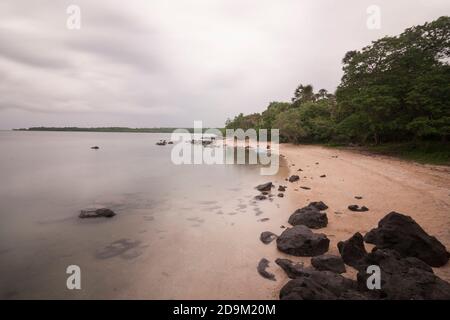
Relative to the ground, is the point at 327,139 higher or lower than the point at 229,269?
higher

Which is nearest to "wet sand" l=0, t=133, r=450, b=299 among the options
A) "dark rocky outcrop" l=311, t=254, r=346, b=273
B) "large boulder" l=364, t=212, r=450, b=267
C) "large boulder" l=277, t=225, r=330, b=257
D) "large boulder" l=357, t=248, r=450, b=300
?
"large boulder" l=277, t=225, r=330, b=257

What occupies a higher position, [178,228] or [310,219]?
[310,219]

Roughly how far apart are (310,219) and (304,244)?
2656 millimetres

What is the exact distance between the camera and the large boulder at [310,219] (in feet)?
34.7

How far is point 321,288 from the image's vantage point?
5586 mm

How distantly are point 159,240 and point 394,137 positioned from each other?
38.2 m

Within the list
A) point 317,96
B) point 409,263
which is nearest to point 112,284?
point 409,263

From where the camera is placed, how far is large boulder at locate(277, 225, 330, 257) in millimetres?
8227

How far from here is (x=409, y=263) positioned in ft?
21.1

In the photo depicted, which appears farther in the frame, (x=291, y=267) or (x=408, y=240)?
(x=408, y=240)

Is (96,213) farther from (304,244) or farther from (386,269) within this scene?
(386,269)

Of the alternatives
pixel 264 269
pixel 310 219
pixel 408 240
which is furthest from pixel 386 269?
pixel 310 219

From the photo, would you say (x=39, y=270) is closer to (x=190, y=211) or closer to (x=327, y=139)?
(x=190, y=211)

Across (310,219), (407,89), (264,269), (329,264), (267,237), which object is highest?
(407,89)
